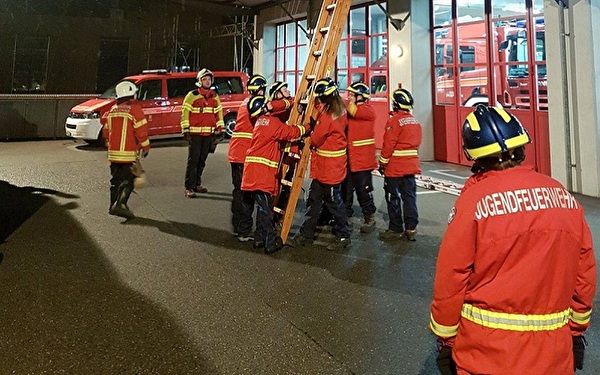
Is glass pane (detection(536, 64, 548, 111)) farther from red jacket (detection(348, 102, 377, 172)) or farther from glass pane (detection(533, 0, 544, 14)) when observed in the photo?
red jacket (detection(348, 102, 377, 172))

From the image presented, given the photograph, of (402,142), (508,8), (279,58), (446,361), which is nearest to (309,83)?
(402,142)

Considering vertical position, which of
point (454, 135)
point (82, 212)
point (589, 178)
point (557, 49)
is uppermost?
point (557, 49)

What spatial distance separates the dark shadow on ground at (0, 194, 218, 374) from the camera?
278 cm

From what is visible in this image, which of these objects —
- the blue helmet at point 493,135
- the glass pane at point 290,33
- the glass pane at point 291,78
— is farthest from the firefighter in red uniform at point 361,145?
the glass pane at point 290,33

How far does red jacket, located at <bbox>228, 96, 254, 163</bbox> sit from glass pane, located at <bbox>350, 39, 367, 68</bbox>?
29.4ft

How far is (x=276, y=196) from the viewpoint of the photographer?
17.6ft

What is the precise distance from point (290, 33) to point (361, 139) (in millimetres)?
12237

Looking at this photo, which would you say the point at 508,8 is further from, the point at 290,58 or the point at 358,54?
the point at 290,58

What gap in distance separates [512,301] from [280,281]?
2.78 m

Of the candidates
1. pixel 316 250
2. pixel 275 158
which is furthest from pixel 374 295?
pixel 275 158

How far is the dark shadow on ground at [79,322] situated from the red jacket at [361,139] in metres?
3.03

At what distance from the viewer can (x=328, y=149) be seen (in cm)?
491

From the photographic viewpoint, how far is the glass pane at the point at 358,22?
13.6m

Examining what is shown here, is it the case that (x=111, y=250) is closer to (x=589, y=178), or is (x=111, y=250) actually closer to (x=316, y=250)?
(x=316, y=250)
